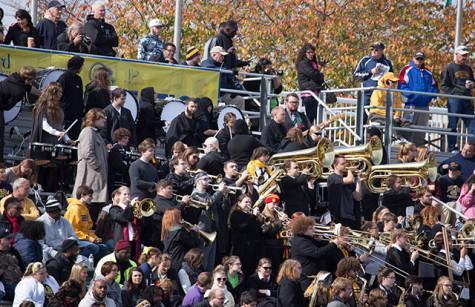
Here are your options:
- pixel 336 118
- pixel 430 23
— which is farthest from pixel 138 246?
pixel 430 23

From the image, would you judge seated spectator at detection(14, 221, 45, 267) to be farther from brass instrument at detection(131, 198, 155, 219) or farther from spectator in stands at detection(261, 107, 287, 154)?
spectator in stands at detection(261, 107, 287, 154)

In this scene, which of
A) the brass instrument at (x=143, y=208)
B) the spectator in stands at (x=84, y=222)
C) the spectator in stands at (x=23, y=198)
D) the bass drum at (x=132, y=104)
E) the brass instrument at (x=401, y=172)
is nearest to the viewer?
the spectator in stands at (x=23, y=198)

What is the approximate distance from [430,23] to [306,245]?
64.4 feet

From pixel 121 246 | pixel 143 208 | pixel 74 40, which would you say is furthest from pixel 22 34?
pixel 121 246

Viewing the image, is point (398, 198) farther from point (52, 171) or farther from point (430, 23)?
point (430, 23)

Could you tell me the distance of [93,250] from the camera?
19281mm

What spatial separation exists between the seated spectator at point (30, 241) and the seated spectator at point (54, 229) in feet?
1.08

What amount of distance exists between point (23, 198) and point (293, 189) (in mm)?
3827

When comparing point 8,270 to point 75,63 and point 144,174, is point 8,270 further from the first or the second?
point 75,63

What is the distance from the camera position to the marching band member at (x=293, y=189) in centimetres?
2130

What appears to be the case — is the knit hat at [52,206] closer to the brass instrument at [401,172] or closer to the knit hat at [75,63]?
the knit hat at [75,63]

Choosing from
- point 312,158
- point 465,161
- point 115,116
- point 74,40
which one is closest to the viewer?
point 115,116

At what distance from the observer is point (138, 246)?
19.7m

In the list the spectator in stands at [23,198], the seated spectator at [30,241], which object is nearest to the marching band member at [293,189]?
the spectator in stands at [23,198]
